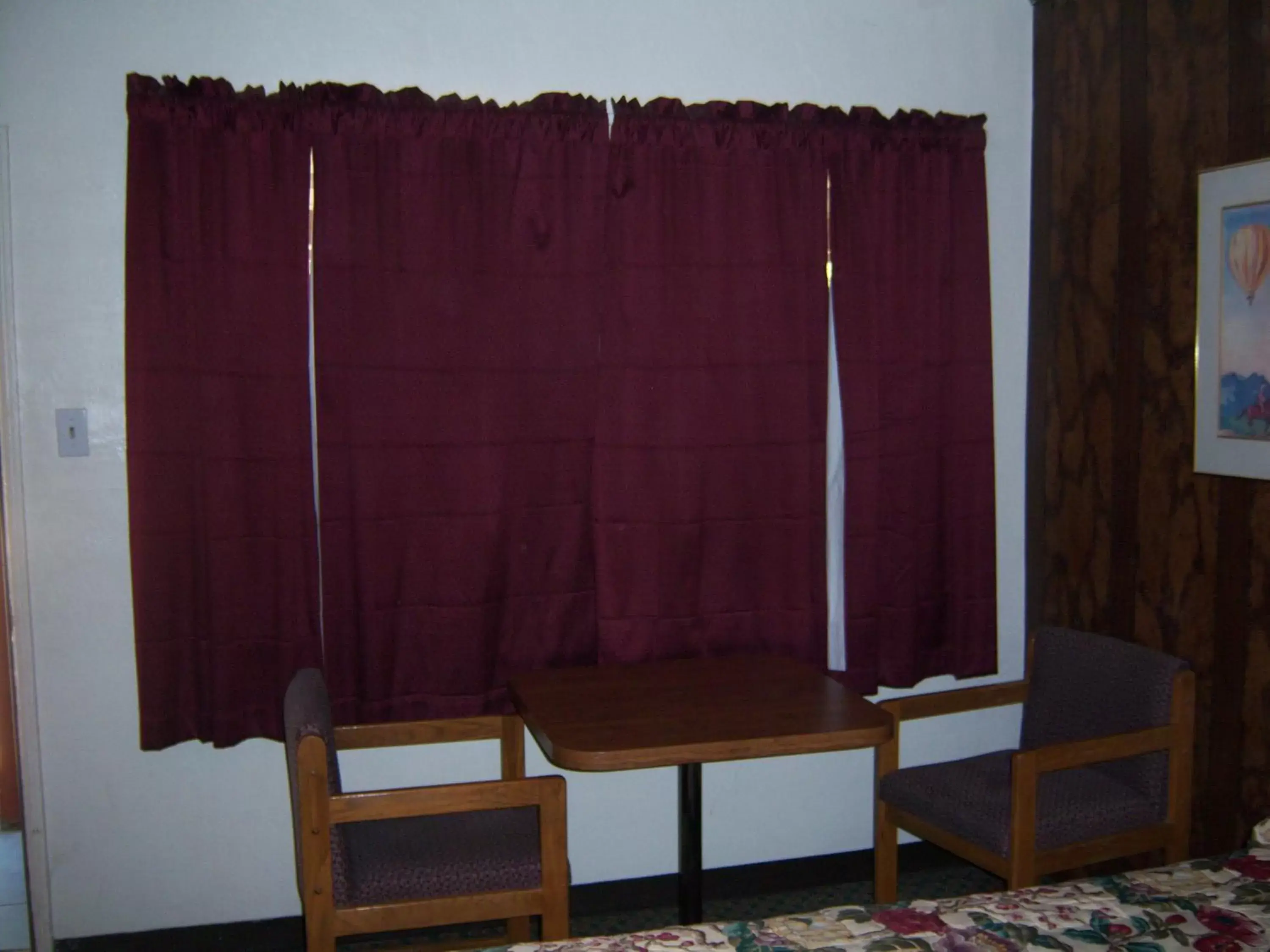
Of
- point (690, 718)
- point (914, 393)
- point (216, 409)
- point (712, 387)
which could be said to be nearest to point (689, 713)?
point (690, 718)

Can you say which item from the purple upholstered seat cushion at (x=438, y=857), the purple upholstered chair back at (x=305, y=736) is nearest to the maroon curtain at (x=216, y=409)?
the purple upholstered chair back at (x=305, y=736)

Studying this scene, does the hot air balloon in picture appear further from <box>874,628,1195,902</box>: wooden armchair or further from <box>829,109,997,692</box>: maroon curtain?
<box>874,628,1195,902</box>: wooden armchair

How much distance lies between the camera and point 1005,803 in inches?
97.5

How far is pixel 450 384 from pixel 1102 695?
72.0 inches

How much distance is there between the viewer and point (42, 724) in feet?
8.57

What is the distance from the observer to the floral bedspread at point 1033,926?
1.53m

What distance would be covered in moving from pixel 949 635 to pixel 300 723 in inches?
73.9

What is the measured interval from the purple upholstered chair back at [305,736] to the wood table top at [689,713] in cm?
43

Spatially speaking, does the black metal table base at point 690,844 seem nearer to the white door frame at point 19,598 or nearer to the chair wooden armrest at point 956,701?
the chair wooden armrest at point 956,701

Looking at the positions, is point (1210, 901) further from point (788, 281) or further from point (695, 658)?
point (788, 281)

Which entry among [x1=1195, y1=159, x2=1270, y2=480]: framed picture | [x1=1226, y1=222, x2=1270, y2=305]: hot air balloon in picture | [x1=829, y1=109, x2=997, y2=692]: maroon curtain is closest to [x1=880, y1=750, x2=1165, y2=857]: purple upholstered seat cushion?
[x1=829, y1=109, x2=997, y2=692]: maroon curtain

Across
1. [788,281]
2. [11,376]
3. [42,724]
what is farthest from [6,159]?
[788,281]

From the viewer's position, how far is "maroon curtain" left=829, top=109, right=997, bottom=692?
2898mm

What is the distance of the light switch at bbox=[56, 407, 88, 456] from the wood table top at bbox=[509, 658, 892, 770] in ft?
4.00
